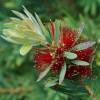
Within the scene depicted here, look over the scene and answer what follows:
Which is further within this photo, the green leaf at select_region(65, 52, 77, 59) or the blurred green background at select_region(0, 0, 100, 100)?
the blurred green background at select_region(0, 0, 100, 100)

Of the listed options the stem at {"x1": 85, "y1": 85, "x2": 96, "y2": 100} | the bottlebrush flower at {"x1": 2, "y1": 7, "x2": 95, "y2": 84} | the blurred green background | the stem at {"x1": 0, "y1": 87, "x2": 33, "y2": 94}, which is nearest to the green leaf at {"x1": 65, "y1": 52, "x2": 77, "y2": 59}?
the bottlebrush flower at {"x1": 2, "y1": 7, "x2": 95, "y2": 84}

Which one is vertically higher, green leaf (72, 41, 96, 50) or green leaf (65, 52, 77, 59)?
green leaf (72, 41, 96, 50)

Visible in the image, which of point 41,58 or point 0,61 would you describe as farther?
point 0,61

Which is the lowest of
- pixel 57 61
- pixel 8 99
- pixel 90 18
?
pixel 8 99

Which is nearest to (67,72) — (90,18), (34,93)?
(34,93)

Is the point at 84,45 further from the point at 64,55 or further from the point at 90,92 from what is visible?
the point at 90,92

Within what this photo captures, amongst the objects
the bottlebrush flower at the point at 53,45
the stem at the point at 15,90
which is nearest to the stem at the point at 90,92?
the bottlebrush flower at the point at 53,45

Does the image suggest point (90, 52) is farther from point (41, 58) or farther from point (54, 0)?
point (54, 0)

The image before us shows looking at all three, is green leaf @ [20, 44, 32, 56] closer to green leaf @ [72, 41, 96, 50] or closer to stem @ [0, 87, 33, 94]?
green leaf @ [72, 41, 96, 50]

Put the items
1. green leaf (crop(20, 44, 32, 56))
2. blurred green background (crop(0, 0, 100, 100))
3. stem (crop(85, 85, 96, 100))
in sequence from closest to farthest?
green leaf (crop(20, 44, 32, 56)) < stem (crop(85, 85, 96, 100)) < blurred green background (crop(0, 0, 100, 100))
